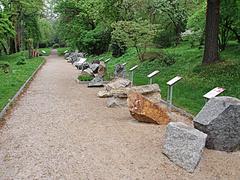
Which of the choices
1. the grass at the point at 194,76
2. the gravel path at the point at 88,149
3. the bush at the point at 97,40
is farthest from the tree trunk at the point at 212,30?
the bush at the point at 97,40

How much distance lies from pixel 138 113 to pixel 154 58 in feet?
37.5

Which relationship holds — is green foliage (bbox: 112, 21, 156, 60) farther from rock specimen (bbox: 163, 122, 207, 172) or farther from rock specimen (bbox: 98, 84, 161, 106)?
rock specimen (bbox: 163, 122, 207, 172)

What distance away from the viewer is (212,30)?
543 inches

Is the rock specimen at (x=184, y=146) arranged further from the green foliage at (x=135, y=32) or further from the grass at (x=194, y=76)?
the green foliage at (x=135, y=32)

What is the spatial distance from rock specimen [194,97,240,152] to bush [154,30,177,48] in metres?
18.2

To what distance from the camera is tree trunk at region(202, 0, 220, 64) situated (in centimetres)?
1348

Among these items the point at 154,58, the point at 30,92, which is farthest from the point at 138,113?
the point at 154,58

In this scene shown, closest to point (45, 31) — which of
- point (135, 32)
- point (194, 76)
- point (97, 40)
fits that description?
point (97, 40)

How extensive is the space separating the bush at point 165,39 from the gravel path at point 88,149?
15.5 m

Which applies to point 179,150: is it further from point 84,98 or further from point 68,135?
point 84,98

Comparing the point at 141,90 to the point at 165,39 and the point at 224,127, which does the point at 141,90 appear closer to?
the point at 224,127

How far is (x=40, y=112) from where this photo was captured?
9.42 m

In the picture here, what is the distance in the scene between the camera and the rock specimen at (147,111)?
315 inches

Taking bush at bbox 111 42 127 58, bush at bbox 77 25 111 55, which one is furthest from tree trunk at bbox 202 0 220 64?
bush at bbox 77 25 111 55
